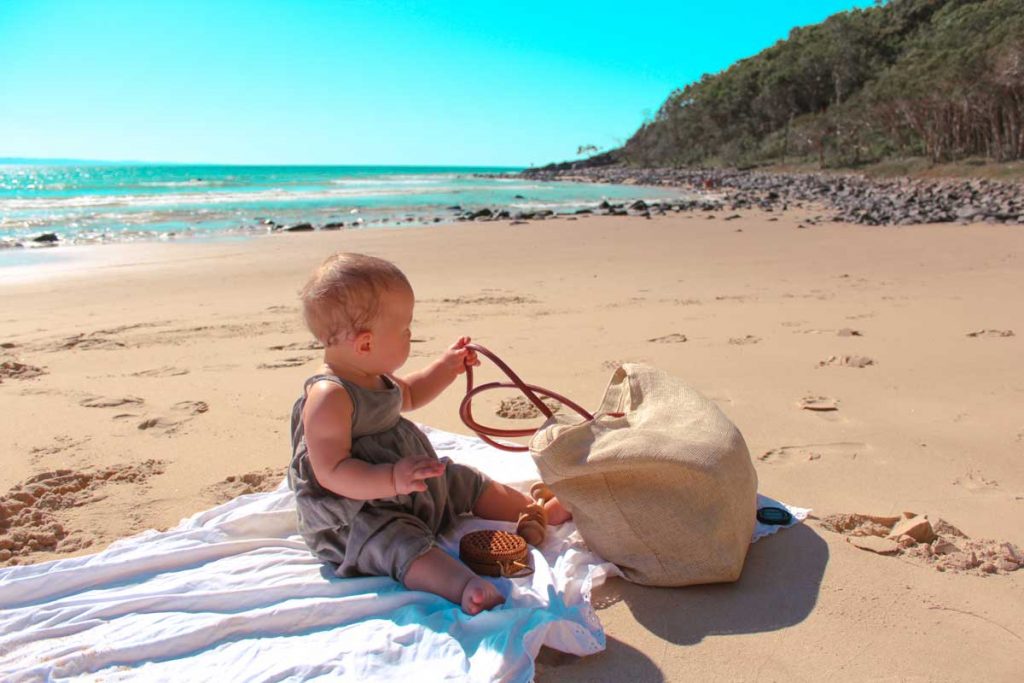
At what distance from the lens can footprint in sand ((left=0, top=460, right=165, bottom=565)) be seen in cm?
247

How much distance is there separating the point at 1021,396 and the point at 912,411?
1.95 feet

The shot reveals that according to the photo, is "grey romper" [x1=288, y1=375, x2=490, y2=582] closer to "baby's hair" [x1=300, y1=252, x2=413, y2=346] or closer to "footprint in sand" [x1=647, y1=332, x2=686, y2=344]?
"baby's hair" [x1=300, y1=252, x2=413, y2=346]

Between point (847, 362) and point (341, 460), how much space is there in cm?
318

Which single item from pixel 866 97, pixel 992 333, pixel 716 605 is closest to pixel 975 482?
pixel 716 605

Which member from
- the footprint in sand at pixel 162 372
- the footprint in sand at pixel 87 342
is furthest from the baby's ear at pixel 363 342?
the footprint in sand at pixel 87 342

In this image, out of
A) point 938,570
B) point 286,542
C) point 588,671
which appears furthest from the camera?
point 286,542

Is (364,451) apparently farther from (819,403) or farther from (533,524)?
(819,403)

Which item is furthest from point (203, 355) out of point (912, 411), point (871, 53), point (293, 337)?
point (871, 53)

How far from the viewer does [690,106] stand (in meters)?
60.8

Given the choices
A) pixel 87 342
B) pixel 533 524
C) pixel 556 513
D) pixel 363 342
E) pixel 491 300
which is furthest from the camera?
pixel 491 300

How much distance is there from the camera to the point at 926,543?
2268 mm

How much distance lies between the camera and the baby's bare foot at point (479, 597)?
1986 mm

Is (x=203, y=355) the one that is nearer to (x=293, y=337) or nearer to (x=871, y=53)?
(x=293, y=337)

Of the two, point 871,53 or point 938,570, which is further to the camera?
point 871,53
